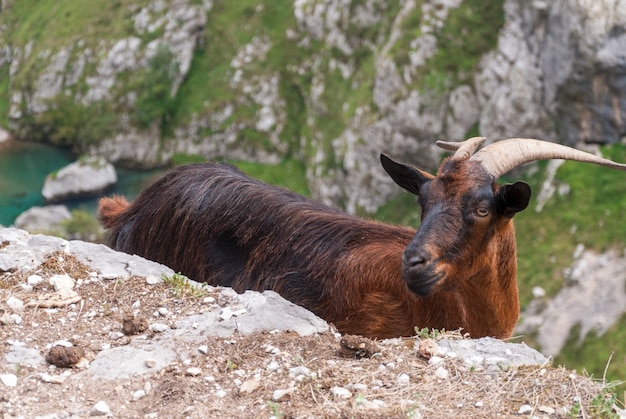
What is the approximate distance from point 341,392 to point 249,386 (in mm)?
845

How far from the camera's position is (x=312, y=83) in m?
74.5

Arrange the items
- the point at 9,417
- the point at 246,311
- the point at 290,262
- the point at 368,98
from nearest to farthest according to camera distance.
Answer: the point at 9,417, the point at 246,311, the point at 290,262, the point at 368,98

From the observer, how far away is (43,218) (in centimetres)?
6931

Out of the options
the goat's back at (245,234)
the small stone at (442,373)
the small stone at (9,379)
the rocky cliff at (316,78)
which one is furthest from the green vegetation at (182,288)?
the rocky cliff at (316,78)

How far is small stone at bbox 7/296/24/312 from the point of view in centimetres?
788

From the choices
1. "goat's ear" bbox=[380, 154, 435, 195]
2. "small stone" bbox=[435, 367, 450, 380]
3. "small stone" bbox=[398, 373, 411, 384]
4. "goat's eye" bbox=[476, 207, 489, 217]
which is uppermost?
"goat's ear" bbox=[380, 154, 435, 195]

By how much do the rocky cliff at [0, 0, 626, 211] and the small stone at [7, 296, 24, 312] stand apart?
51.9m

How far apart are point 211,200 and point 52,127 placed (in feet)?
265

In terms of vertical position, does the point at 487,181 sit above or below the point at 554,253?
above

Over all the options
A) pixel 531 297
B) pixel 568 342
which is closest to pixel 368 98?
pixel 531 297

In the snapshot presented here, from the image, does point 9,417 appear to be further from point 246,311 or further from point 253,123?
point 253,123

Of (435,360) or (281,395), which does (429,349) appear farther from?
(281,395)

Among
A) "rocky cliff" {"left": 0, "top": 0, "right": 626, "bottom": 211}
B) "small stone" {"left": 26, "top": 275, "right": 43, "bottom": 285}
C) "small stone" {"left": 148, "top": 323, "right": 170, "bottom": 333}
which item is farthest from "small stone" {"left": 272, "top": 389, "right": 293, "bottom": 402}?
"rocky cliff" {"left": 0, "top": 0, "right": 626, "bottom": 211}

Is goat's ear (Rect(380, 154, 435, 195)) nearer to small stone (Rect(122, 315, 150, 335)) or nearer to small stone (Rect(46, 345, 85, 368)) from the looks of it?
small stone (Rect(122, 315, 150, 335))
